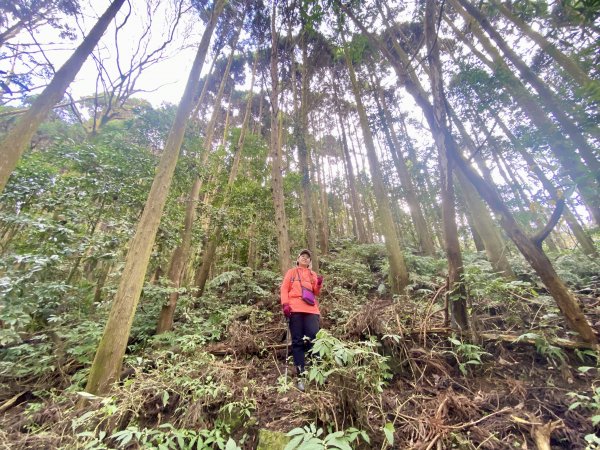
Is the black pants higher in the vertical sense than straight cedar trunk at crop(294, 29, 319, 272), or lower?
lower

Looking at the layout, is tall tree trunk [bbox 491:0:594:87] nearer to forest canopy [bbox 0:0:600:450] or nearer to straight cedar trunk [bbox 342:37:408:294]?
forest canopy [bbox 0:0:600:450]

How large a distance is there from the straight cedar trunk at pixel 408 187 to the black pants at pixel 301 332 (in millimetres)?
8391

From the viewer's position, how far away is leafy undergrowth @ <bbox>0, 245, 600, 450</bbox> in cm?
210

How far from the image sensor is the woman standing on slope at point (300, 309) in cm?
350

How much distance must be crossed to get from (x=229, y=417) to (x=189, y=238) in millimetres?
4437

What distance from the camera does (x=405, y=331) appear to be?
3.51m

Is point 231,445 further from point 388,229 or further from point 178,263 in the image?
point 388,229

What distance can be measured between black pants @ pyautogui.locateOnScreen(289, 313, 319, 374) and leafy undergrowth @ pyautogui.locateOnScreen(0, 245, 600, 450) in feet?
1.07

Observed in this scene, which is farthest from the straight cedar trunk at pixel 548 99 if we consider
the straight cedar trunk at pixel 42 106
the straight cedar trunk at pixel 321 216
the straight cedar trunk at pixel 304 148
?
the straight cedar trunk at pixel 42 106

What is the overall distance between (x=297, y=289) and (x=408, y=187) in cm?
831

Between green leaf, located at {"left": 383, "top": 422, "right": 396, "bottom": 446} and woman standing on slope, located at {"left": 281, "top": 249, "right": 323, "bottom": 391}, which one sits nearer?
green leaf, located at {"left": 383, "top": 422, "right": 396, "bottom": 446}

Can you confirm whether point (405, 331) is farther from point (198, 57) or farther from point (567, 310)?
point (198, 57)

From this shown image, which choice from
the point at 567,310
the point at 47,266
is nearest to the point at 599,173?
the point at 567,310

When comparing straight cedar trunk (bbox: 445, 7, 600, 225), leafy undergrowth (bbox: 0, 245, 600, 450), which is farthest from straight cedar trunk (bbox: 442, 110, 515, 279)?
leafy undergrowth (bbox: 0, 245, 600, 450)
